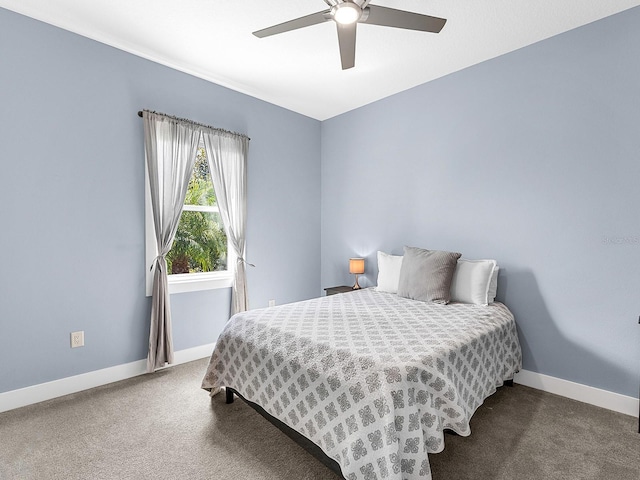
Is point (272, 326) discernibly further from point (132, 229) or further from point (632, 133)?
point (632, 133)

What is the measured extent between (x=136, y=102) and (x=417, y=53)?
245 centimetres

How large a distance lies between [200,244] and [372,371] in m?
2.51

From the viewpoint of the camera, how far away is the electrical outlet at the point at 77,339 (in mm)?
2631

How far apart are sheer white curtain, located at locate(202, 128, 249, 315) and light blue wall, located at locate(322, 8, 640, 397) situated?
1.68 m

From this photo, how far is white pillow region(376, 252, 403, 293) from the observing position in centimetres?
335

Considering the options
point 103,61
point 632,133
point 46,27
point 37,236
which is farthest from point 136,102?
point 632,133

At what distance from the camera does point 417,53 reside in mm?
2953

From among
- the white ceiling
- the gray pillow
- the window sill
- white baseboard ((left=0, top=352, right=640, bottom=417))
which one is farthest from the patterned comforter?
the white ceiling

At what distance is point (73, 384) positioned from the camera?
103 inches

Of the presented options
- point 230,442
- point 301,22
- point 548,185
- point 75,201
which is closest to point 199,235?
point 75,201

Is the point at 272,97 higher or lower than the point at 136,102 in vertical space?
higher

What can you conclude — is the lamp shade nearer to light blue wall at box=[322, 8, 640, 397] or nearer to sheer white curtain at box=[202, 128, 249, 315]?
light blue wall at box=[322, 8, 640, 397]

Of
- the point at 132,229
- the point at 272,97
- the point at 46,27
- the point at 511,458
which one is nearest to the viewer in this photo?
the point at 511,458

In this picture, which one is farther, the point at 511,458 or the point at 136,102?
the point at 136,102
